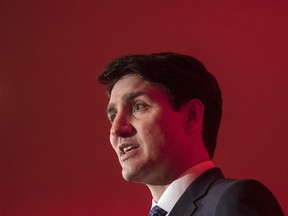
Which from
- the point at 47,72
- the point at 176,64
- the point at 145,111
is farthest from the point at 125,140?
the point at 47,72

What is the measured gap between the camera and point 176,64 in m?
1.20

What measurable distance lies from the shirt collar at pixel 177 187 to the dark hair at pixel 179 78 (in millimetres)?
88

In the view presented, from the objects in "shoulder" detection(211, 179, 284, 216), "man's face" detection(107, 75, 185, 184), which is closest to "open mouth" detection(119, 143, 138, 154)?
"man's face" detection(107, 75, 185, 184)

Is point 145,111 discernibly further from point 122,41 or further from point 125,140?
point 122,41

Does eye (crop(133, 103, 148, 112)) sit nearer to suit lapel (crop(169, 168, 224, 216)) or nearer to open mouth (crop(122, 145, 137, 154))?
open mouth (crop(122, 145, 137, 154))

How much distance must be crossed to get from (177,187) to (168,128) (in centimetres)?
12

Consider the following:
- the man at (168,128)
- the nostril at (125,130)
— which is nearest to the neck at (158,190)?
the man at (168,128)

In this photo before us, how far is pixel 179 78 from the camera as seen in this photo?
1.18 m

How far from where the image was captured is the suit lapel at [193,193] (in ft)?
3.45

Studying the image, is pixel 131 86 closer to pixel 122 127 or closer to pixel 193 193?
pixel 122 127

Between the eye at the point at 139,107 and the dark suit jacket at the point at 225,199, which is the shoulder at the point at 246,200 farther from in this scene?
the eye at the point at 139,107

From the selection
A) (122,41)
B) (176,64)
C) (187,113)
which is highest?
(122,41)

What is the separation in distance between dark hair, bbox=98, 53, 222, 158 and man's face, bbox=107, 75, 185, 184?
21 mm

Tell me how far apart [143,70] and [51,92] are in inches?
33.6
